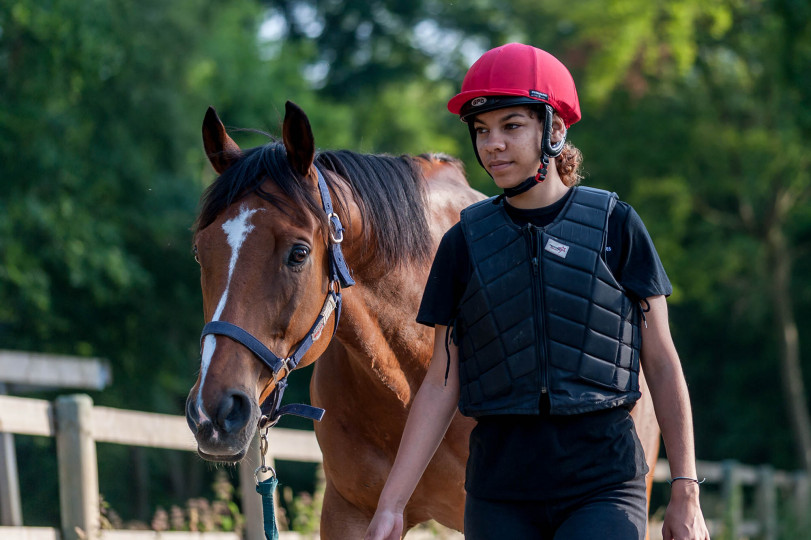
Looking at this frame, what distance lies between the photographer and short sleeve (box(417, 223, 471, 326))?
277 cm

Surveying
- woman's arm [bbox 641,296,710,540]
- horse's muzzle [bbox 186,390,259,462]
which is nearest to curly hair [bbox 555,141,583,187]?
woman's arm [bbox 641,296,710,540]

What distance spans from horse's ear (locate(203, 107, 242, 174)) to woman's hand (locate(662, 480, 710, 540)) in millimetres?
1735

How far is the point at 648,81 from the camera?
18.9 metres

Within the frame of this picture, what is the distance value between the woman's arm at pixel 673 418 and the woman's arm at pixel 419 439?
550 mm

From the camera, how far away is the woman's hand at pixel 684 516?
238cm

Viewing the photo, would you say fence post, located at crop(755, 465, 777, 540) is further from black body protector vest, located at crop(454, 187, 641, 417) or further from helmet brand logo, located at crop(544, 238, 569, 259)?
helmet brand logo, located at crop(544, 238, 569, 259)

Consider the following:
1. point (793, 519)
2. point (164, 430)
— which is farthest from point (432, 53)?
point (164, 430)

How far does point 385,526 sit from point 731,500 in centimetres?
890

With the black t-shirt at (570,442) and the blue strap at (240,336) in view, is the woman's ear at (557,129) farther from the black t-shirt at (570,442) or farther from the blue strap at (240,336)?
the blue strap at (240,336)

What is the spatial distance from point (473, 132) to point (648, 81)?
17.0 metres

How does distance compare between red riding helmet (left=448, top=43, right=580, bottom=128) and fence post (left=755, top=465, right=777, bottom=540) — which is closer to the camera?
red riding helmet (left=448, top=43, right=580, bottom=128)

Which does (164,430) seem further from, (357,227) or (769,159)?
(769,159)

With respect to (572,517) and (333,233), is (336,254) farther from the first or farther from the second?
(572,517)

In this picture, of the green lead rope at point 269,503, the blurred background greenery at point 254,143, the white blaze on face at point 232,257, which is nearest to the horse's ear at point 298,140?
the white blaze on face at point 232,257
